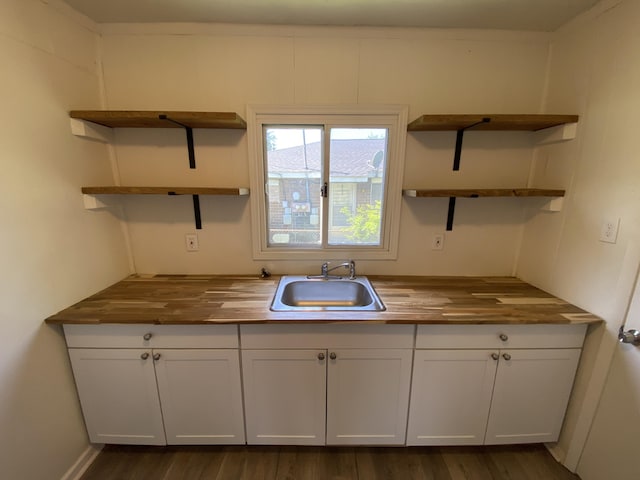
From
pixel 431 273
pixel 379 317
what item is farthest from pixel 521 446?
pixel 379 317

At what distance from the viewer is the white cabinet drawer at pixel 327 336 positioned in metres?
1.30

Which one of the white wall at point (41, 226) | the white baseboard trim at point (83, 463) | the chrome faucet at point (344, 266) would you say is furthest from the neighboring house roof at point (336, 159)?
the white baseboard trim at point (83, 463)

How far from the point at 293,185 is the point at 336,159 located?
0.33 meters

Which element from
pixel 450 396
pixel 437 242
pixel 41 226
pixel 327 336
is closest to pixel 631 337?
pixel 450 396

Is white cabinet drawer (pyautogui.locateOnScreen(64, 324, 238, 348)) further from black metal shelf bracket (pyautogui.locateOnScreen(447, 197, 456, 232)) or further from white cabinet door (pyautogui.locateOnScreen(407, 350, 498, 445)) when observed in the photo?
black metal shelf bracket (pyautogui.locateOnScreen(447, 197, 456, 232))

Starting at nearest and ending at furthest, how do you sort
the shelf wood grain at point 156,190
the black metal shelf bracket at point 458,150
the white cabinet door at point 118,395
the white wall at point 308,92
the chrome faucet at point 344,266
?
the white cabinet door at point 118,395 < the shelf wood grain at point 156,190 < the white wall at point 308,92 < the black metal shelf bracket at point 458,150 < the chrome faucet at point 344,266

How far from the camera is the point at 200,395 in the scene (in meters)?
1.38

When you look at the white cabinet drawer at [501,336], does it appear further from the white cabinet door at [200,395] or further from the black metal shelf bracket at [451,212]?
the white cabinet door at [200,395]

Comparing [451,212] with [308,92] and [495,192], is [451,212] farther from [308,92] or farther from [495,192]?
[308,92]

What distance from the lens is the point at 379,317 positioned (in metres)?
1.29

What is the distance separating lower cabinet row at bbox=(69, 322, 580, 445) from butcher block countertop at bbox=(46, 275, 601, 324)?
0.19 meters

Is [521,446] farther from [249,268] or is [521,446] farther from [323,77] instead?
[323,77]

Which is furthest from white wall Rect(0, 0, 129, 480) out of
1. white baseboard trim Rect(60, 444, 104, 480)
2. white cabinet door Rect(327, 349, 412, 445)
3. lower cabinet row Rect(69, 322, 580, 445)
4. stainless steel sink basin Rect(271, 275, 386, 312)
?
white cabinet door Rect(327, 349, 412, 445)

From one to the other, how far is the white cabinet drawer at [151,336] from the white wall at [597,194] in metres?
1.82
